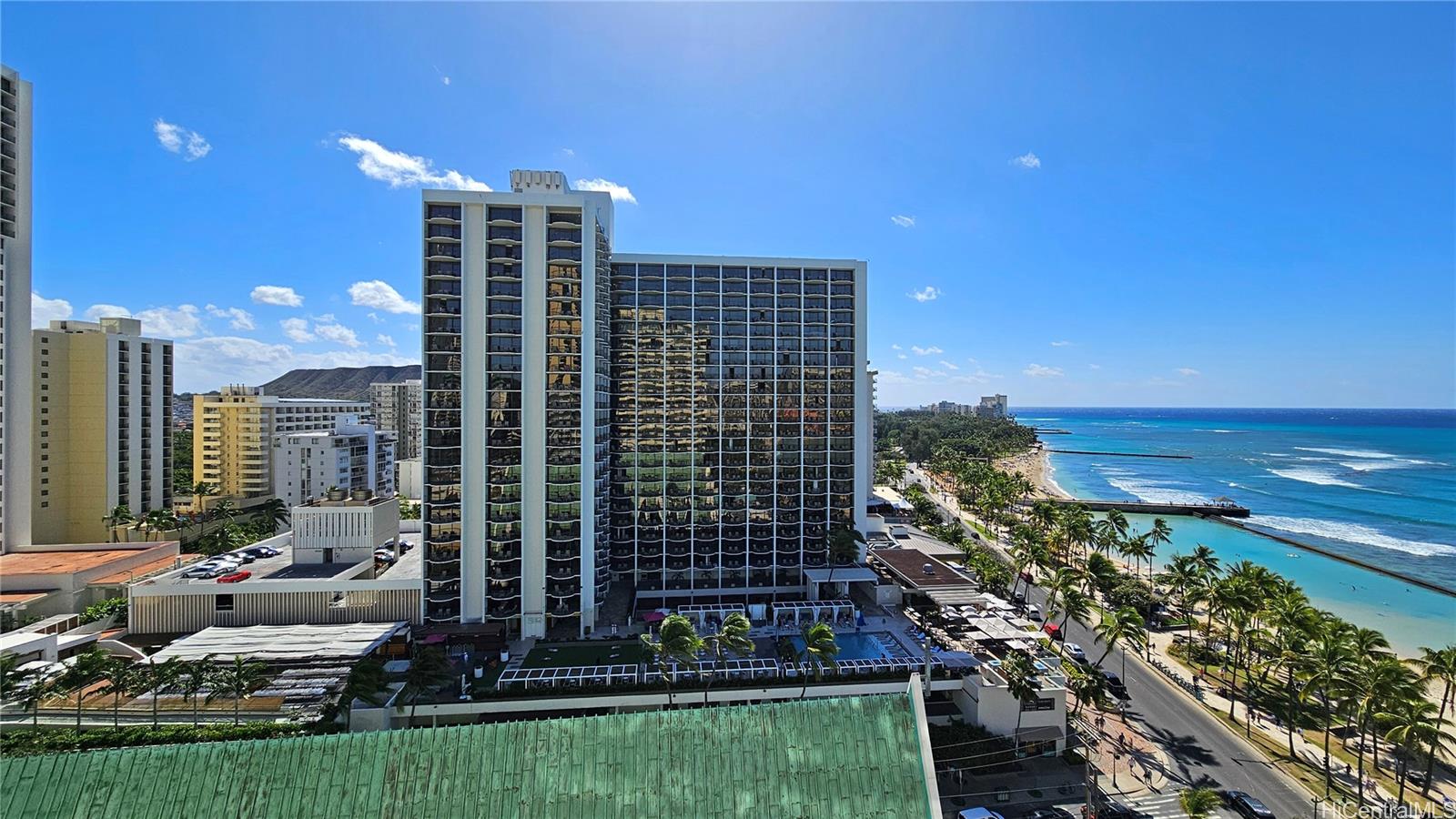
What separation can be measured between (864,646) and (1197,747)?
18969mm

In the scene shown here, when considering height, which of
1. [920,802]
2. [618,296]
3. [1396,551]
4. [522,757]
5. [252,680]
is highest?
[618,296]

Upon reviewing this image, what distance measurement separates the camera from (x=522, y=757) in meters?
12.7

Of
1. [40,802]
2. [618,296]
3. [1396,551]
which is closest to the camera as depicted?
[40,802]

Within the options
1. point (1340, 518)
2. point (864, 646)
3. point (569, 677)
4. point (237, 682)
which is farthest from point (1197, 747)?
point (1340, 518)

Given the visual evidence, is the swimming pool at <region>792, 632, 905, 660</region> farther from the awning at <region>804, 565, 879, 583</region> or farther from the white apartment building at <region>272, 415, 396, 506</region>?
the white apartment building at <region>272, 415, 396, 506</region>

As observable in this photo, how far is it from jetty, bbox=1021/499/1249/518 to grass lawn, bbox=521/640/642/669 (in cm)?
9069

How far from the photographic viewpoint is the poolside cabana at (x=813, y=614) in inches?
1844

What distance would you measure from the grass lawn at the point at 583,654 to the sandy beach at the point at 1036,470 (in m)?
106

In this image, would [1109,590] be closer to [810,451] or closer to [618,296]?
[810,451]

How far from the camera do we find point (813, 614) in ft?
155

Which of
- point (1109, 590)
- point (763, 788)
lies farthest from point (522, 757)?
point (1109, 590)

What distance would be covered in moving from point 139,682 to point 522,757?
1240 inches

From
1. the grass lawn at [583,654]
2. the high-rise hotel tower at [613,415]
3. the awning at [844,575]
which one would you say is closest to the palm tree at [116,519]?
the high-rise hotel tower at [613,415]

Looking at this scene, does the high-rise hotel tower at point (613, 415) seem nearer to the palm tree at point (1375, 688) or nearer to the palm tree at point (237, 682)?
the palm tree at point (237, 682)
